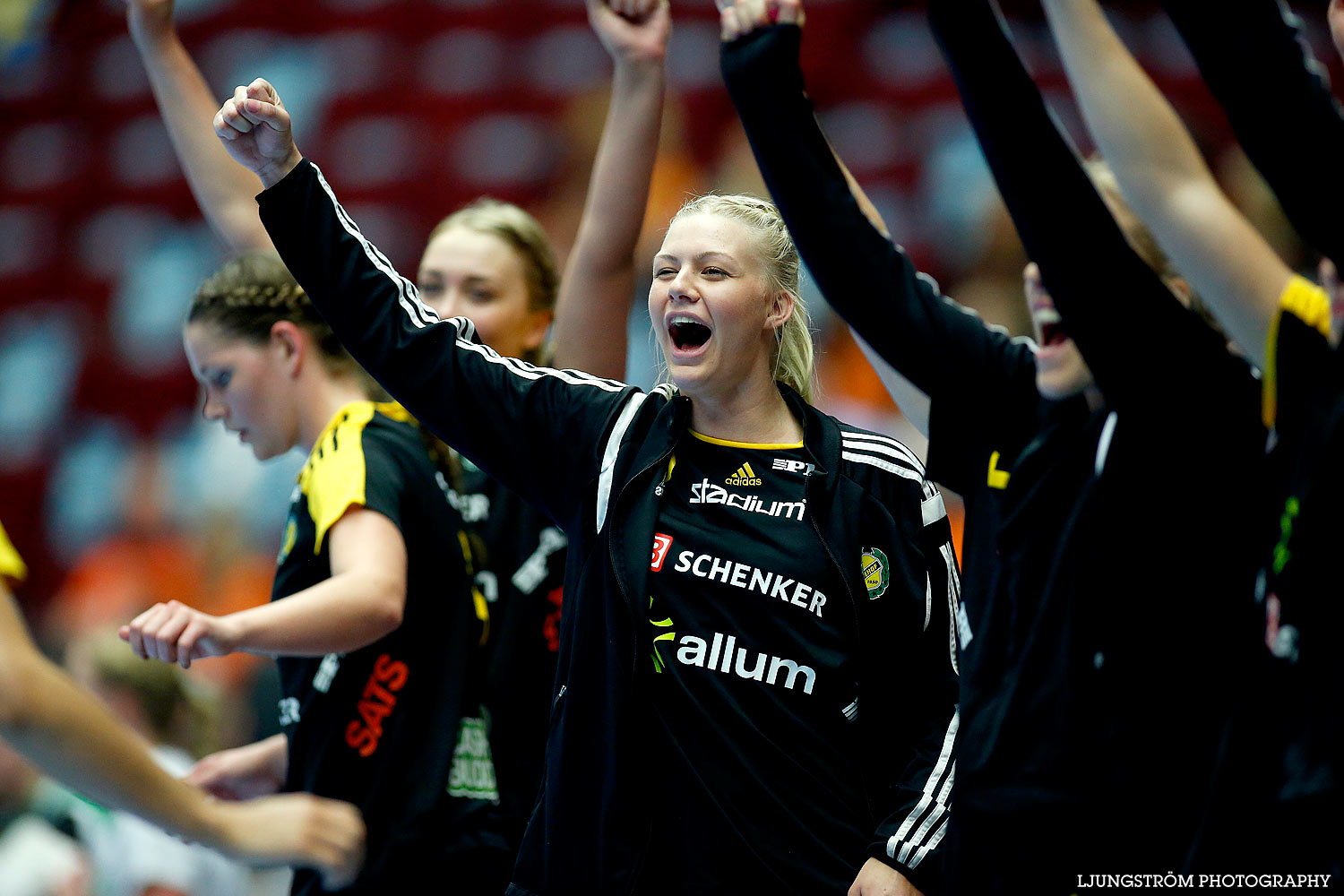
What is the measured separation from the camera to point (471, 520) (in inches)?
120

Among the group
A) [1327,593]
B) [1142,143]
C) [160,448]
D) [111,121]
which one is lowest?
[1327,593]

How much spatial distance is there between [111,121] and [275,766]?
7095 mm

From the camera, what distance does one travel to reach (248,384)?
2.84m

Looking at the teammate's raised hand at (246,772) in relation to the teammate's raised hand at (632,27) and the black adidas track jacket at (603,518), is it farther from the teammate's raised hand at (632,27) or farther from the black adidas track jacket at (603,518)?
the teammate's raised hand at (632,27)

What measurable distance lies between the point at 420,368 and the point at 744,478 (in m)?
0.58

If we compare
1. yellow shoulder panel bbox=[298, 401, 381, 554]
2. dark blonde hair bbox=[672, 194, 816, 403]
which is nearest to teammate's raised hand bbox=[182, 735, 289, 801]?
yellow shoulder panel bbox=[298, 401, 381, 554]

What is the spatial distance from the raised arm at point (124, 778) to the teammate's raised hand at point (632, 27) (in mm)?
1574

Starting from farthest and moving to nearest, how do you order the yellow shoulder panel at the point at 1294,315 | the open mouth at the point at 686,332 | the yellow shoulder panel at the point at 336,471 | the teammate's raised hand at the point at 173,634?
the yellow shoulder panel at the point at 336,471 → the open mouth at the point at 686,332 → the teammate's raised hand at the point at 173,634 → the yellow shoulder panel at the point at 1294,315

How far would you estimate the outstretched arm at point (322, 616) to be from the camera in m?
1.94

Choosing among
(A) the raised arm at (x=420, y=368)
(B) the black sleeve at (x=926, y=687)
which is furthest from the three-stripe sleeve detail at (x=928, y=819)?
(A) the raised arm at (x=420, y=368)

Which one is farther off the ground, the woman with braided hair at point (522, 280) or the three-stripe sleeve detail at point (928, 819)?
the woman with braided hair at point (522, 280)

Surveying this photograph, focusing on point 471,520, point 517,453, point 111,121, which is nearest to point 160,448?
point 111,121

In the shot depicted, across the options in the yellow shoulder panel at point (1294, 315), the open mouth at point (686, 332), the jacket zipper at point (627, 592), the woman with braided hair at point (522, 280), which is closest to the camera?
the yellow shoulder panel at point (1294, 315)

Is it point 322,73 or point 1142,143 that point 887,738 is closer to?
point 1142,143
